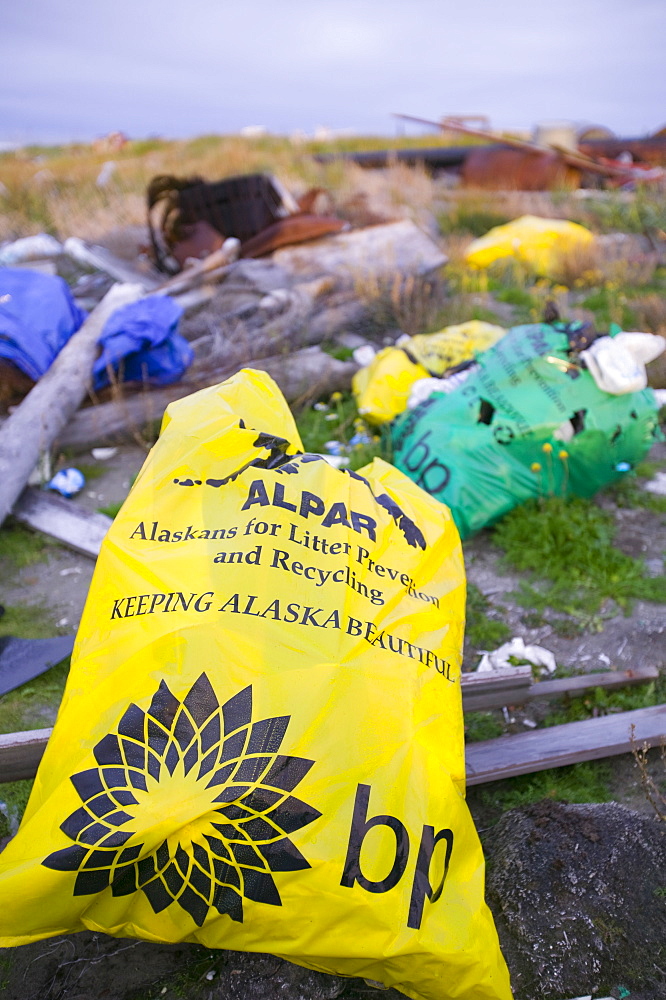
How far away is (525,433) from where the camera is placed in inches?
100.0

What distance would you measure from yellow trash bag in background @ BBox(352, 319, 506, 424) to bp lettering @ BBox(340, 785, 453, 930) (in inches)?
93.5

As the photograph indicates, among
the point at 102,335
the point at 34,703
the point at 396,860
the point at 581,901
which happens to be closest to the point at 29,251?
the point at 102,335

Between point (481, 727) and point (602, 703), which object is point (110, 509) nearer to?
point (481, 727)

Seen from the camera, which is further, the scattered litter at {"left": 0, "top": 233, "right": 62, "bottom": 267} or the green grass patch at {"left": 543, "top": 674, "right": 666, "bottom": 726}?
the scattered litter at {"left": 0, "top": 233, "right": 62, "bottom": 267}

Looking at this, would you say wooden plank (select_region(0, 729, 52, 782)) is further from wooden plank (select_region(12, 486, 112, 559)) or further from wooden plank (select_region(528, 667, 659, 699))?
wooden plank (select_region(528, 667, 659, 699))

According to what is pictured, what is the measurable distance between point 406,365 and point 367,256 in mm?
1981

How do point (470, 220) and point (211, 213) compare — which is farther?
point (470, 220)

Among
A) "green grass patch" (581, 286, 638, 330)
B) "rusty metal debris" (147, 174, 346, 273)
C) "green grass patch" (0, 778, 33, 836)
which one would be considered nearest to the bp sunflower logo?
"green grass patch" (0, 778, 33, 836)

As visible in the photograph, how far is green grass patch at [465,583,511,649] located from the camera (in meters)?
2.28

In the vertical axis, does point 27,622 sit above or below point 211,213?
below

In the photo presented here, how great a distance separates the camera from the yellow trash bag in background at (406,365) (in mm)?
3293

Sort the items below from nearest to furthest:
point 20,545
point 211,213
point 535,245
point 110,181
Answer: point 20,545 < point 211,213 < point 535,245 < point 110,181

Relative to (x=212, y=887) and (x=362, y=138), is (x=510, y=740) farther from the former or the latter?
(x=362, y=138)

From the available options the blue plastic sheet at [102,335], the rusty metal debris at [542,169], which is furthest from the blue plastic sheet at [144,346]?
the rusty metal debris at [542,169]
